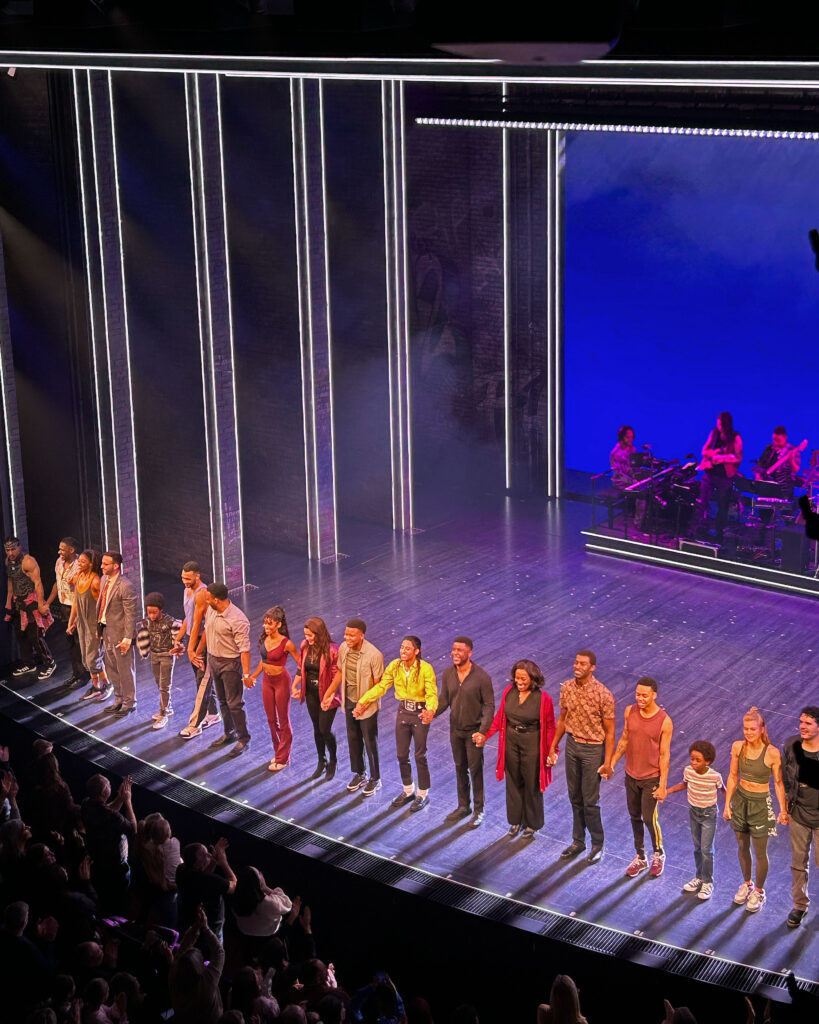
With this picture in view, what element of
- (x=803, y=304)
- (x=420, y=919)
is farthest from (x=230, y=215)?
(x=420, y=919)

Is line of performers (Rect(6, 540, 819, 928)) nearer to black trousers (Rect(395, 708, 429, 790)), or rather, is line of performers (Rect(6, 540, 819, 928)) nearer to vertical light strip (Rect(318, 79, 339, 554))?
black trousers (Rect(395, 708, 429, 790))

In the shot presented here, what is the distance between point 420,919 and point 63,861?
2.07 metres

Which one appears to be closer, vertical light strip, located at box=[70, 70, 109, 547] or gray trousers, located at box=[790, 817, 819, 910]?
gray trousers, located at box=[790, 817, 819, 910]

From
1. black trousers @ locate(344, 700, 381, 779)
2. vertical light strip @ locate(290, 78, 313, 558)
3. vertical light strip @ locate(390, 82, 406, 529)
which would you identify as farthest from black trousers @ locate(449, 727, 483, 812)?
vertical light strip @ locate(390, 82, 406, 529)

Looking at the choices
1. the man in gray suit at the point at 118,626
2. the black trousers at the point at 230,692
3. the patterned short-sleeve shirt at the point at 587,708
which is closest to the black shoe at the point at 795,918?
the patterned short-sleeve shirt at the point at 587,708

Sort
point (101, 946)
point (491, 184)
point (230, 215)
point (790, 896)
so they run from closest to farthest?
point (101, 946) < point (790, 896) < point (230, 215) < point (491, 184)

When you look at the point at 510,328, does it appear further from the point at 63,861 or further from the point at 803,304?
the point at 63,861

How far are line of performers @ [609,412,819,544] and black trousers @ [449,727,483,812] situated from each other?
5.24 meters

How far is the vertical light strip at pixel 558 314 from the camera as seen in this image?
15070 mm

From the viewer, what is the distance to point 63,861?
8.16 m

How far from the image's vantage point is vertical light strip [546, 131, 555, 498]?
15.1 metres

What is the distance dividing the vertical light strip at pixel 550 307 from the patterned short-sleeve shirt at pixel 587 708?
7.57 meters

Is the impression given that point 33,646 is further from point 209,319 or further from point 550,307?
point 550,307

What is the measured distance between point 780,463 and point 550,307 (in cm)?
349
